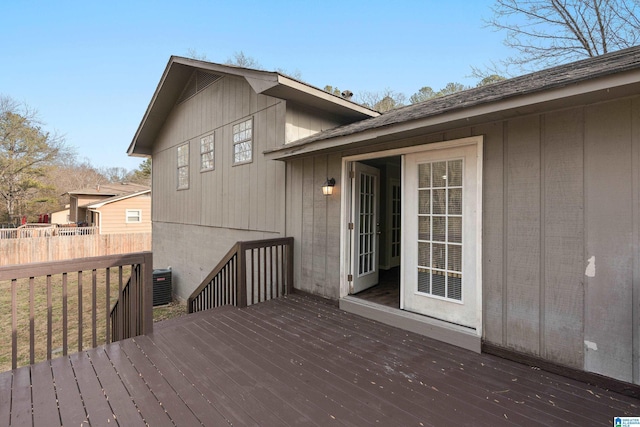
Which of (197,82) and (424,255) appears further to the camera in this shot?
(197,82)

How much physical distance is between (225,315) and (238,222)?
3009mm

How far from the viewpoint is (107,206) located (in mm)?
17438

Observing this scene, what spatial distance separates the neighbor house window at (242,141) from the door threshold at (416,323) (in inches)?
151

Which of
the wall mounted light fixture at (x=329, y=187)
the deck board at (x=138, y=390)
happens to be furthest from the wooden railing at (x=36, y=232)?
the wall mounted light fixture at (x=329, y=187)

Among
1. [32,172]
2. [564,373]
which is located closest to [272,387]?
[564,373]

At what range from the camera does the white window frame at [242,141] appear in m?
6.26

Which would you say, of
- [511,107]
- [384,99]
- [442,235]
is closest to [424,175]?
[442,235]

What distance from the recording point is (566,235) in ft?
8.05

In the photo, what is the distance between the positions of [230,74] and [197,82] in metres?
2.88

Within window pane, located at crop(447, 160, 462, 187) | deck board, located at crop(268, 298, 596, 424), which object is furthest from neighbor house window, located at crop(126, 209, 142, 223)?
window pane, located at crop(447, 160, 462, 187)

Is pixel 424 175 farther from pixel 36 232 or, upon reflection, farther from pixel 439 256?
pixel 36 232

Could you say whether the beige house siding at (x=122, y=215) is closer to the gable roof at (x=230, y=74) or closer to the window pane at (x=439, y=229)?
the gable roof at (x=230, y=74)

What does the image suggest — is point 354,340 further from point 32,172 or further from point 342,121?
point 32,172

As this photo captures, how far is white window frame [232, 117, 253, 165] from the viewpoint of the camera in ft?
20.5
